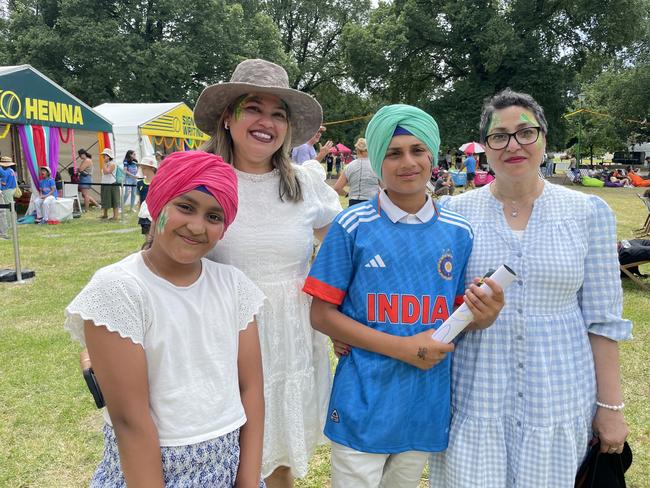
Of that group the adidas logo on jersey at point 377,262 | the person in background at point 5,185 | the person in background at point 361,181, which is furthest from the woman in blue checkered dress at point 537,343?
the person in background at point 5,185

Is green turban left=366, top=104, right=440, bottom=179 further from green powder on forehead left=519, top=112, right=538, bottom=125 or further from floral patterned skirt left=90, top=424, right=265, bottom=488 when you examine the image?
floral patterned skirt left=90, top=424, right=265, bottom=488

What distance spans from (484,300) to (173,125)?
55.2ft

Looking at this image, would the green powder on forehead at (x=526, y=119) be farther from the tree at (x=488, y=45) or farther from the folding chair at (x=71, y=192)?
the tree at (x=488, y=45)

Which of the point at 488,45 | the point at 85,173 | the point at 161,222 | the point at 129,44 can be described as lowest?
the point at 85,173

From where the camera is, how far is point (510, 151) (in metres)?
1.69

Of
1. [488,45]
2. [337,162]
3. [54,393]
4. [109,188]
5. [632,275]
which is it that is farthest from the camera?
[337,162]

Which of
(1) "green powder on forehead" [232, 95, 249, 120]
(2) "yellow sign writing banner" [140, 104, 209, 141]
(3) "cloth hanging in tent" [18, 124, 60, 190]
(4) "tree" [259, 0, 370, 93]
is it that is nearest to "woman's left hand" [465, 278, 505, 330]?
(1) "green powder on forehead" [232, 95, 249, 120]

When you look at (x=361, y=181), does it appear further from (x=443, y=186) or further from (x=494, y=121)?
(x=443, y=186)

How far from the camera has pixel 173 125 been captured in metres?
16.8

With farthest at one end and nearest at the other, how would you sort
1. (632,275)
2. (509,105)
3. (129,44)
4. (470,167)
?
(129,44) → (470,167) → (632,275) → (509,105)

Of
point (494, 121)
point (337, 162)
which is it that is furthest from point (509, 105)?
point (337, 162)

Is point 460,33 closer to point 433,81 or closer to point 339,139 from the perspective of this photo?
point 433,81

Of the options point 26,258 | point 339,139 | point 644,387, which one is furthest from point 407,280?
point 339,139

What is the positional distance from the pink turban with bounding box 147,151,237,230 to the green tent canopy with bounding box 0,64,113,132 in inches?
468
